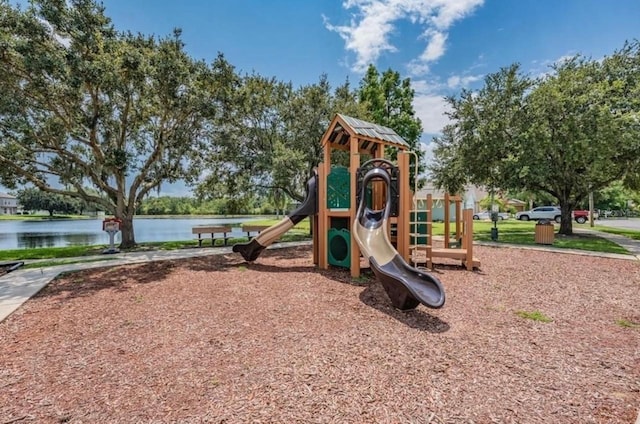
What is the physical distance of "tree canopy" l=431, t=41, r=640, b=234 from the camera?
40.8ft

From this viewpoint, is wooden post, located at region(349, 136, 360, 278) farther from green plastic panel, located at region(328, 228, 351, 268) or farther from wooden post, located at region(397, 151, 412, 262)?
wooden post, located at region(397, 151, 412, 262)

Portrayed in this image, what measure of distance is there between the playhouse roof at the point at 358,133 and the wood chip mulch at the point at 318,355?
3476mm

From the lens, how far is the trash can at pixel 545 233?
12828mm

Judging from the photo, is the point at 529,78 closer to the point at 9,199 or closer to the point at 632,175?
the point at 632,175

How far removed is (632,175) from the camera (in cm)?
1512

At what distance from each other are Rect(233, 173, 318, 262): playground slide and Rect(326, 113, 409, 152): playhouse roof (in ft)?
4.09

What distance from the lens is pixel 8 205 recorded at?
251 feet

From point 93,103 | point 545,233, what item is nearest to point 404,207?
point 545,233

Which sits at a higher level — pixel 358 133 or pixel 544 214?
pixel 358 133

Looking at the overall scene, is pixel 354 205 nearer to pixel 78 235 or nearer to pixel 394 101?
pixel 394 101

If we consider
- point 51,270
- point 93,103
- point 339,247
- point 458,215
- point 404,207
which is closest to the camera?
point 404,207

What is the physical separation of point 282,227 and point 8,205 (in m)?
99.6

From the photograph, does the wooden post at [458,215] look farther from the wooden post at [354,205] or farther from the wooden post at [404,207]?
the wooden post at [354,205]

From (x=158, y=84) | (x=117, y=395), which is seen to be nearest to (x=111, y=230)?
(x=158, y=84)
